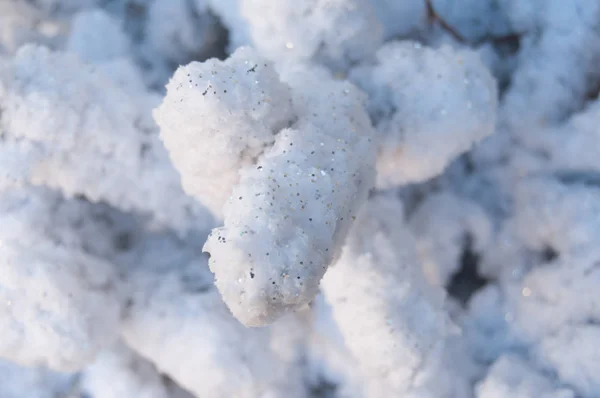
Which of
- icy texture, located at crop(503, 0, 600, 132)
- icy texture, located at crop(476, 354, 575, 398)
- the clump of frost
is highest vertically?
the clump of frost

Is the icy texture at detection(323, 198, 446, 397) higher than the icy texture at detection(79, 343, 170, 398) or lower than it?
higher

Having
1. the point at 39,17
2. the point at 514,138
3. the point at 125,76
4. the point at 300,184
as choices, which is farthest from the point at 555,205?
the point at 39,17

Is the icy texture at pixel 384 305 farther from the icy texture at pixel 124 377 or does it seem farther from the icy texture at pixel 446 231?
the icy texture at pixel 124 377

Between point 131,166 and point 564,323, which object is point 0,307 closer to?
point 131,166

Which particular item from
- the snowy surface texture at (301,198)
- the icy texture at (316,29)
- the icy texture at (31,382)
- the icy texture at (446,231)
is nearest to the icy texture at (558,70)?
the snowy surface texture at (301,198)

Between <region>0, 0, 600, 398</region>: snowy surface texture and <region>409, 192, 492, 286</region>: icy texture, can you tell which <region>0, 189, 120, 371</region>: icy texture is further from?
<region>409, 192, 492, 286</region>: icy texture

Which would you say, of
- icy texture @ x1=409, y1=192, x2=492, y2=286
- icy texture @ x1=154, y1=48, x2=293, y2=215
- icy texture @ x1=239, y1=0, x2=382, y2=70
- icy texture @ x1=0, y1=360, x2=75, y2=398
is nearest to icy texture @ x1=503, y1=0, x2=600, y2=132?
icy texture @ x1=409, y1=192, x2=492, y2=286
